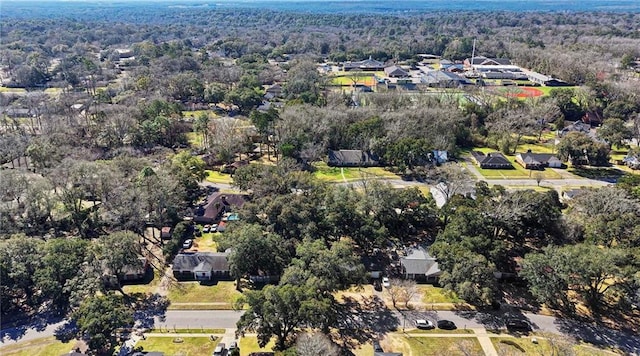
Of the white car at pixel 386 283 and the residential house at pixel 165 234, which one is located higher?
the residential house at pixel 165 234

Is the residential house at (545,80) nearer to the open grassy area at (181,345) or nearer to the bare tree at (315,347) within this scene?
the bare tree at (315,347)

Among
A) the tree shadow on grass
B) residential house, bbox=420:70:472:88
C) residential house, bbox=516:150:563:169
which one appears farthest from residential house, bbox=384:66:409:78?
the tree shadow on grass

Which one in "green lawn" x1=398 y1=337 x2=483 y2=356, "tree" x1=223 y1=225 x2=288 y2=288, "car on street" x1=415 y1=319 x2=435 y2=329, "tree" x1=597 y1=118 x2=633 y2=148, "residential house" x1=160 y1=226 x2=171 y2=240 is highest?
"tree" x1=597 y1=118 x2=633 y2=148

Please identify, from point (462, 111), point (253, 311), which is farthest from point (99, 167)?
point (462, 111)

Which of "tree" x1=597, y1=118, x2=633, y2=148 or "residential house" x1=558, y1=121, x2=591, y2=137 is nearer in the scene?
"tree" x1=597, y1=118, x2=633, y2=148

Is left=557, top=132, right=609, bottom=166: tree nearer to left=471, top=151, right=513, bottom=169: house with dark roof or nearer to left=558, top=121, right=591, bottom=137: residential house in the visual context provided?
left=471, top=151, right=513, bottom=169: house with dark roof

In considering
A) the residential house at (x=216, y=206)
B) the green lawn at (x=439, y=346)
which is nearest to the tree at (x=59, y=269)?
the residential house at (x=216, y=206)
